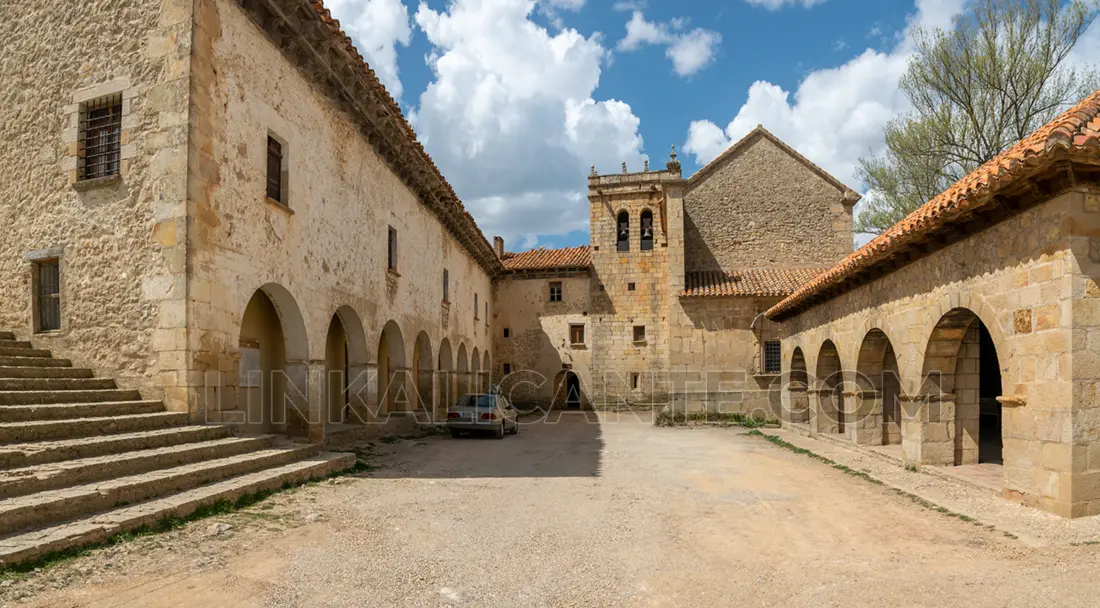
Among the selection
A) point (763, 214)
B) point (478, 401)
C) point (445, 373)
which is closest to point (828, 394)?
point (478, 401)

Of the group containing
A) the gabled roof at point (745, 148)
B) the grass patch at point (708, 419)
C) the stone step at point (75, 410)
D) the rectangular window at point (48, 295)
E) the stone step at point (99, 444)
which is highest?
the gabled roof at point (745, 148)

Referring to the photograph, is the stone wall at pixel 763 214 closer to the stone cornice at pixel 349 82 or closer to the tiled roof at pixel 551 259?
the tiled roof at pixel 551 259

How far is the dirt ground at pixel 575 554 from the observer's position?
4.51m

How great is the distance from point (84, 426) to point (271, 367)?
542 centimetres

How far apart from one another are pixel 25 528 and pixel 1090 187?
10.1 metres

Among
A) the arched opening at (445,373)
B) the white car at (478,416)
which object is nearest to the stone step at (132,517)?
the white car at (478,416)

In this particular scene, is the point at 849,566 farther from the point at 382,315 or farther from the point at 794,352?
the point at 794,352

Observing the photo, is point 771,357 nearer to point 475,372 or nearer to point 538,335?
point 538,335

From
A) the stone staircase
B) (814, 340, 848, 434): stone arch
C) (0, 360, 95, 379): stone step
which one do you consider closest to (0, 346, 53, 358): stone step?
the stone staircase

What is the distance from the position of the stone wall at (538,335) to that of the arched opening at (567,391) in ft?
0.32

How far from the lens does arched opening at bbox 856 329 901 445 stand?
1245 cm

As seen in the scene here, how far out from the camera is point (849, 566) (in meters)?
5.31

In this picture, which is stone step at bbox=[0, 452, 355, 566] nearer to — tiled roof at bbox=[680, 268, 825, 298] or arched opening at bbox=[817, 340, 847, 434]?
arched opening at bbox=[817, 340, 847, 434]

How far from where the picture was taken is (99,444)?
6652mm
